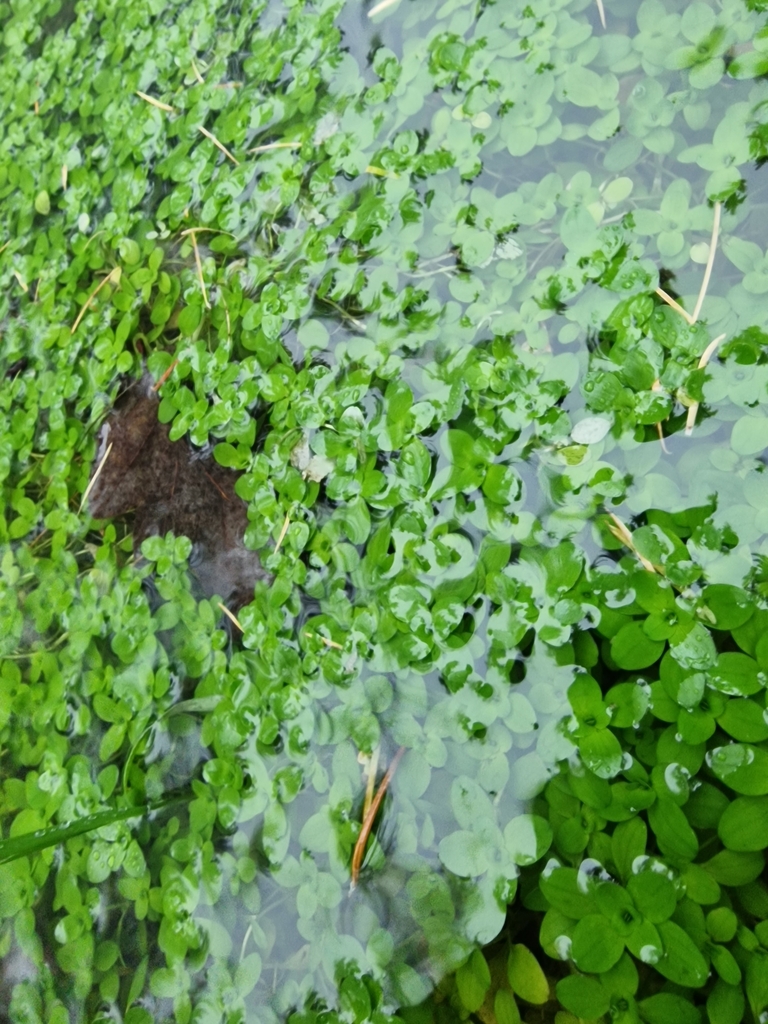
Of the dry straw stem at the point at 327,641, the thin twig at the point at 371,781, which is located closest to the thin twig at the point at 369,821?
the thin twig at the point at 371,781

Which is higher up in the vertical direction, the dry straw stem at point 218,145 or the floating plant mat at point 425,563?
the dry straw stem at point 218,145

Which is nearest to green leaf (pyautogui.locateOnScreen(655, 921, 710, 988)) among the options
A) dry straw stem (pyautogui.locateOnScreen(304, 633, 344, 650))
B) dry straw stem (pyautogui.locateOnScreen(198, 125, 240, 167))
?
dry straw stem (pyautogui.locateOnScreen(304, 633, 344, 650))

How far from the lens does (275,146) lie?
1.40 m

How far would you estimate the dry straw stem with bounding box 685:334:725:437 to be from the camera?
0.92 m

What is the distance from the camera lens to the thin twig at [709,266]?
3.13ft

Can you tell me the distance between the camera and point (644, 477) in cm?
93

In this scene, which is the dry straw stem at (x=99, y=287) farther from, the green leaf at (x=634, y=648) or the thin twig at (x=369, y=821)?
the green leaf at (x=634, y=648)

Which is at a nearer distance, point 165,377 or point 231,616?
point 231,616

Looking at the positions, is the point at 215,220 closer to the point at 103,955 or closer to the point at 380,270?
the point at 380,270

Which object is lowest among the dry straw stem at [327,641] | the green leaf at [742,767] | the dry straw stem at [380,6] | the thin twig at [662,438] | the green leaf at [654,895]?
the green leaf at [654,895]

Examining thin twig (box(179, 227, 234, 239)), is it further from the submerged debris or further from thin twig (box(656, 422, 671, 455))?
thin twig (box(656, 422, 671, 455))

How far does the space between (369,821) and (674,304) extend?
2.62ft

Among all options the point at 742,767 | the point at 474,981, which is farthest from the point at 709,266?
the point at 474,981

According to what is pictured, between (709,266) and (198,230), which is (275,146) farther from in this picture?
(709,266)
